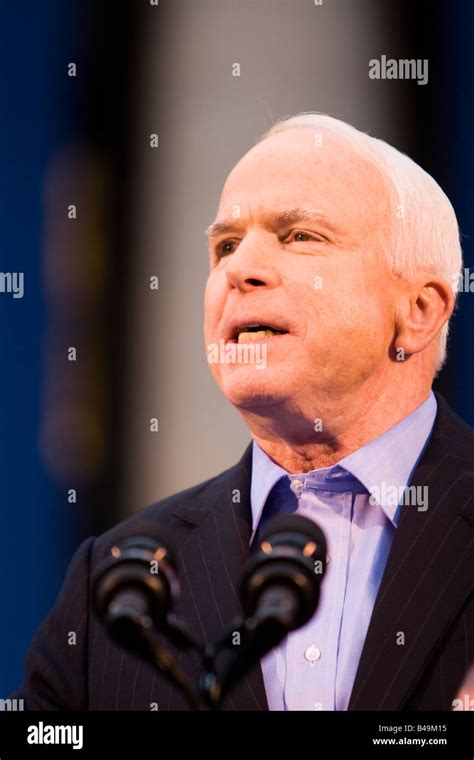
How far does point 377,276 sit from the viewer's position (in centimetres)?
339

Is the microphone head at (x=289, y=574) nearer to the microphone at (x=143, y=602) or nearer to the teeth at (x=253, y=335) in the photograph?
the microphone at (x=143, y=602)

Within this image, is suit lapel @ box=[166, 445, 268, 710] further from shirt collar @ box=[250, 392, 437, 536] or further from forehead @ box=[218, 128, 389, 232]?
forehead @ box=[218, 128, 389, 232]

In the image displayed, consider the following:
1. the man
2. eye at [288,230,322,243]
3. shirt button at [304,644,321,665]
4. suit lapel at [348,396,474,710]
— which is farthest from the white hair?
shirt button at [304,644,321,665]

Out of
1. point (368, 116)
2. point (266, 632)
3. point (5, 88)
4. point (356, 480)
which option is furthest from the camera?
point (5, 88)

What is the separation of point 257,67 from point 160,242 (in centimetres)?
69

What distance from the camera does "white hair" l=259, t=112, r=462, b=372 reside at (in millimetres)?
3400

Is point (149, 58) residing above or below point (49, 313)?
above

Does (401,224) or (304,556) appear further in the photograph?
(401,224)

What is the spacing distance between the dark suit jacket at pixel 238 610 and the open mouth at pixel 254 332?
15.9 inches

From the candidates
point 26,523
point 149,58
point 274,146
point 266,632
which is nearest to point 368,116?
point 274,146

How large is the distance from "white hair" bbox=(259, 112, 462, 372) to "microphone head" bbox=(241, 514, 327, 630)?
1.35 m

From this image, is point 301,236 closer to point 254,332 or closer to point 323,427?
point 254,332

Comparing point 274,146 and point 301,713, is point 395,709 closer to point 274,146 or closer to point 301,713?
point 301,713

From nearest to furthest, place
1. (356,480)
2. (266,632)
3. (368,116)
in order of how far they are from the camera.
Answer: (266,632) → (356,480) → (368,116)
